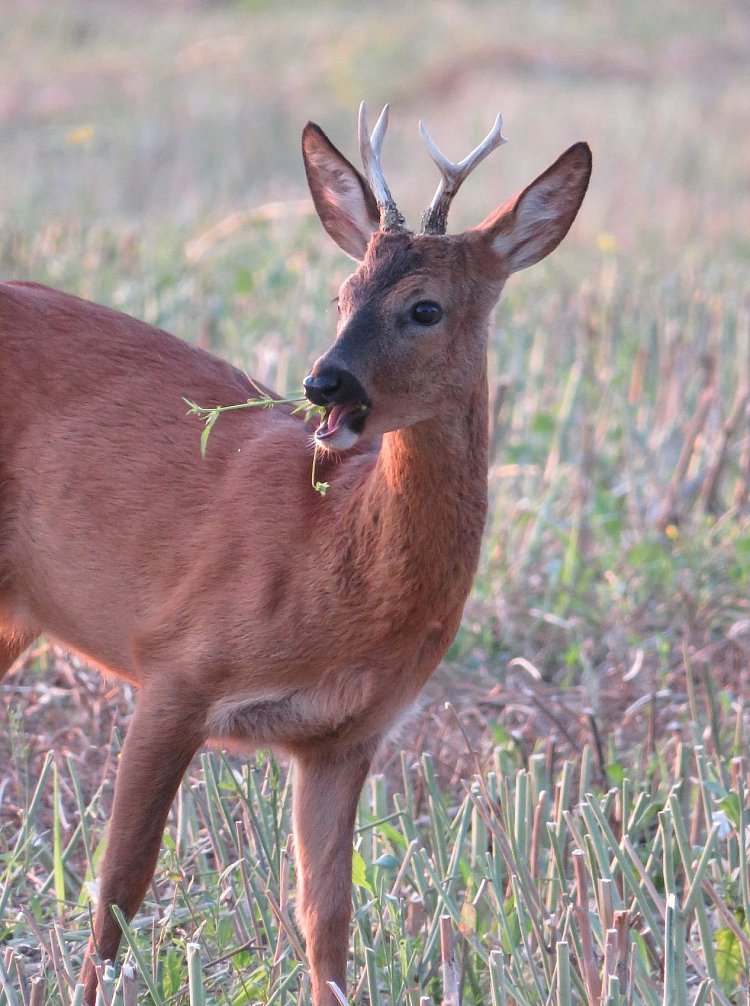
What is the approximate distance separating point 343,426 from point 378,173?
0.65 meters

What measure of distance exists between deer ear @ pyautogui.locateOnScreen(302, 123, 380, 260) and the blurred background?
152cm

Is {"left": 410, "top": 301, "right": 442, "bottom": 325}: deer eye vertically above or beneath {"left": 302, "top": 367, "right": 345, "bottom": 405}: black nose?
above

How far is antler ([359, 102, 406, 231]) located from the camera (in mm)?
3668

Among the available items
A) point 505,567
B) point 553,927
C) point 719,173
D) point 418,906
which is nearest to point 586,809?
point 553,927

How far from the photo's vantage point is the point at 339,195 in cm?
400

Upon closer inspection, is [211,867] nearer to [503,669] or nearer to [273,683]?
[273,683]

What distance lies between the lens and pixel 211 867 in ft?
14.2

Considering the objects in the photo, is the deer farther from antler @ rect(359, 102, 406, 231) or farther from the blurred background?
the blurred background

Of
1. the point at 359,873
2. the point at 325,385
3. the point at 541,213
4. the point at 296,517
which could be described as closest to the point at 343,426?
the point at 325,385

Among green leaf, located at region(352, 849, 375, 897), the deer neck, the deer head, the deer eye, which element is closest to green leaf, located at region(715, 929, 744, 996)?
green leaf, located at region(352, 849, 375, 897)

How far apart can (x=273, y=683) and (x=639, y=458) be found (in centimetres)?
383

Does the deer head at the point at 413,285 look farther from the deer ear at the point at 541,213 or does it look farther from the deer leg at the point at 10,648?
the deer leg at the point at 10,648

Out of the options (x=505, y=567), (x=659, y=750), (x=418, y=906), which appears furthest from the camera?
(x=505, y=567)

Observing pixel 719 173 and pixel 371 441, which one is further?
pixel 719 173
